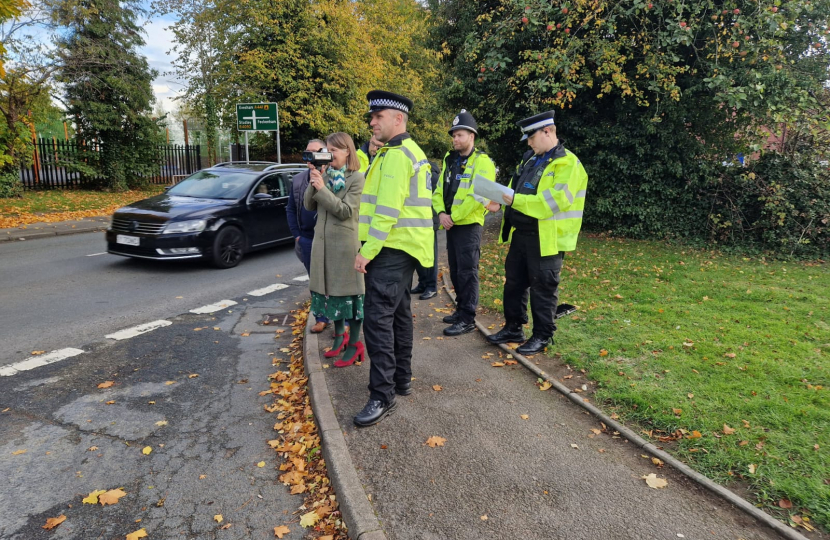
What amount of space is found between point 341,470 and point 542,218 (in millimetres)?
Result: 2676

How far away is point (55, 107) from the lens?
2267cm

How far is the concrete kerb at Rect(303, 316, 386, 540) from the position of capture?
2.62 meters

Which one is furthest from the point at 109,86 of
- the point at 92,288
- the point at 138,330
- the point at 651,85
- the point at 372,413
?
the point at 372,413

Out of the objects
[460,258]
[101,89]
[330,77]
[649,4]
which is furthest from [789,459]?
[101,89]

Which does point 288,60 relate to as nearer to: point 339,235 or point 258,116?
point 258,116

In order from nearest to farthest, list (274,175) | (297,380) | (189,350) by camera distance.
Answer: (297,380) < (189,350) < (274,175)

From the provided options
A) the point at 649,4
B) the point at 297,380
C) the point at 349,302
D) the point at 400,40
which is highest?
the point at 400,40

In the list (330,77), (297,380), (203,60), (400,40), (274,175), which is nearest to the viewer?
(297,380)

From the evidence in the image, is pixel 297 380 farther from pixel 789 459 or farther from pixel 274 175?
pixel 274 175

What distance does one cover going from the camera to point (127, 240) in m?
8.13

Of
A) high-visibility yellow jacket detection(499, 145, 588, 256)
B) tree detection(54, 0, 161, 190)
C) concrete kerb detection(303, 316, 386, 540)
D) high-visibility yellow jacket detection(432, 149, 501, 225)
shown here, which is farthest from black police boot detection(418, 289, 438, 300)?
tree detection(54, 0, 161, 190)

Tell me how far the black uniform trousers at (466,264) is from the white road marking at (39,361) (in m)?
3.81

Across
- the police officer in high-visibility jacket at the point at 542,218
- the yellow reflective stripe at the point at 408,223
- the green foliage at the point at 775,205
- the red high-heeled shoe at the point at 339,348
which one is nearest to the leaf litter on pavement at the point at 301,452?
the red high-heeled shoe at the point at 339,348

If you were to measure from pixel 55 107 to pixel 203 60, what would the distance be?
6730 mm
